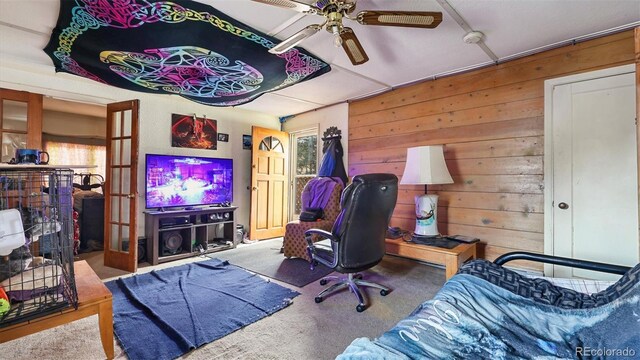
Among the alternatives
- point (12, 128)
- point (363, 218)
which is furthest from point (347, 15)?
point (12, 128)

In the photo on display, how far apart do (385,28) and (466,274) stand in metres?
1.87

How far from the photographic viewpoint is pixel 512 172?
265cm

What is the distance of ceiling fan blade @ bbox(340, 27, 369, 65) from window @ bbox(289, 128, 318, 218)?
275cm

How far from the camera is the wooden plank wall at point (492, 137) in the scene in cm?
248

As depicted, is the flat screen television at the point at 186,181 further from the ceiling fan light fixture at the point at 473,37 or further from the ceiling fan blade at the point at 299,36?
the ceiling fan light fixture at the point at 473,37

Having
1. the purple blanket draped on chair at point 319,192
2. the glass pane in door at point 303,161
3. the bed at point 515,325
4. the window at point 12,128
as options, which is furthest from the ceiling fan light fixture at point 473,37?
the window at point 12,128

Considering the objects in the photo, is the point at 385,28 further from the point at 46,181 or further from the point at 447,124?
the point at 46,181

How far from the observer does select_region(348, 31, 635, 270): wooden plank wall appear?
8.14ft

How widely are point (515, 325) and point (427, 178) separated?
1731 millimetres

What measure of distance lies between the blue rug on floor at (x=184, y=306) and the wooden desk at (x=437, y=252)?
996 millimetres

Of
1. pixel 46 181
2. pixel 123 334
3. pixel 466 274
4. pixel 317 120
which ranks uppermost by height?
pixel 317 120

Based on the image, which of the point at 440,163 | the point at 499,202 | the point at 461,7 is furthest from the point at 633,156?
the point at 461,7

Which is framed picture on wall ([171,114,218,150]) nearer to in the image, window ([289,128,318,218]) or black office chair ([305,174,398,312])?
window ([289,128,318,218])

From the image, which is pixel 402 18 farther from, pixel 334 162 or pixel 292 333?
pixel 334 162
